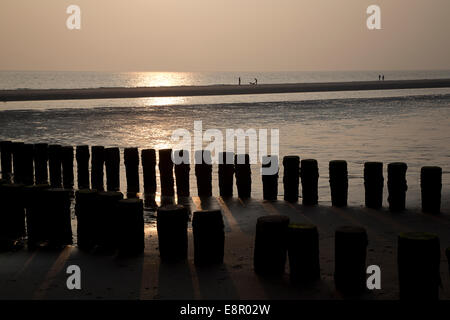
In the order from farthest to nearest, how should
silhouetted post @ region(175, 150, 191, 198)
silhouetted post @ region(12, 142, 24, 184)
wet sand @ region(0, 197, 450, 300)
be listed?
silhouetted post @ region(12, 142, 24, 184), silhouetted post @ region(175, 150, 191, 198), wet sand @ region(0, 197, 450, 300)

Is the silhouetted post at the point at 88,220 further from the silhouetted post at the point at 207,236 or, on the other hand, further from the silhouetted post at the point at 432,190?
the silhouetted post at the point at 432,190

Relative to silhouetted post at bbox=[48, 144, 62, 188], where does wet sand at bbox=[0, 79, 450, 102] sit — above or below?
above

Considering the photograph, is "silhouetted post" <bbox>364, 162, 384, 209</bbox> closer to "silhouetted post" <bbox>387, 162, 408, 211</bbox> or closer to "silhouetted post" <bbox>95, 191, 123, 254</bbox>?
"silhouetted post" <bbox>387, 162, 408, 211</bbox>

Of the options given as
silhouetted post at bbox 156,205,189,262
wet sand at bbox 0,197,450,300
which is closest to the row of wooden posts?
wet sand at bbox 0,197,450,300

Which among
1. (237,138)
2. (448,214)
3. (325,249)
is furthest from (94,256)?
(237,138)

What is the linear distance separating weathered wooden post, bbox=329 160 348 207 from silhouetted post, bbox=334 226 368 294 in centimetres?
457

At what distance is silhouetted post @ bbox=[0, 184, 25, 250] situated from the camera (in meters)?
8.14

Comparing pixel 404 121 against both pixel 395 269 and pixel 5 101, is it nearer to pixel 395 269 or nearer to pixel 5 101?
pixel 395 269

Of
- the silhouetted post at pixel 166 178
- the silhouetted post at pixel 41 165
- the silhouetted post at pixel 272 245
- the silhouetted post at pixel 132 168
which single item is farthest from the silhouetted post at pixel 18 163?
the silhouetted post at pixel 272 245

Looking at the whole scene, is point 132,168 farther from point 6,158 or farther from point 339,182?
point 339,182

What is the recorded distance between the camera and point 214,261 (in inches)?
270

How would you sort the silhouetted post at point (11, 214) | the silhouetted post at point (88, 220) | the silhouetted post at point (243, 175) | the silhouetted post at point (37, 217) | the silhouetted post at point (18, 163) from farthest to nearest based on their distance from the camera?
the silhouetted post at point (18, 163), the silhouetted post at point (243, 175), the silhouetted post at point (11, 214), the silhouetted post at point (37, 217), the silhouetted post at point (88, 220)

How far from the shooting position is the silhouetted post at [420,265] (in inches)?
213

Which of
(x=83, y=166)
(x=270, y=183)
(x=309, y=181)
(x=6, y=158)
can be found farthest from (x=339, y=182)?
(x=6, y=158)
